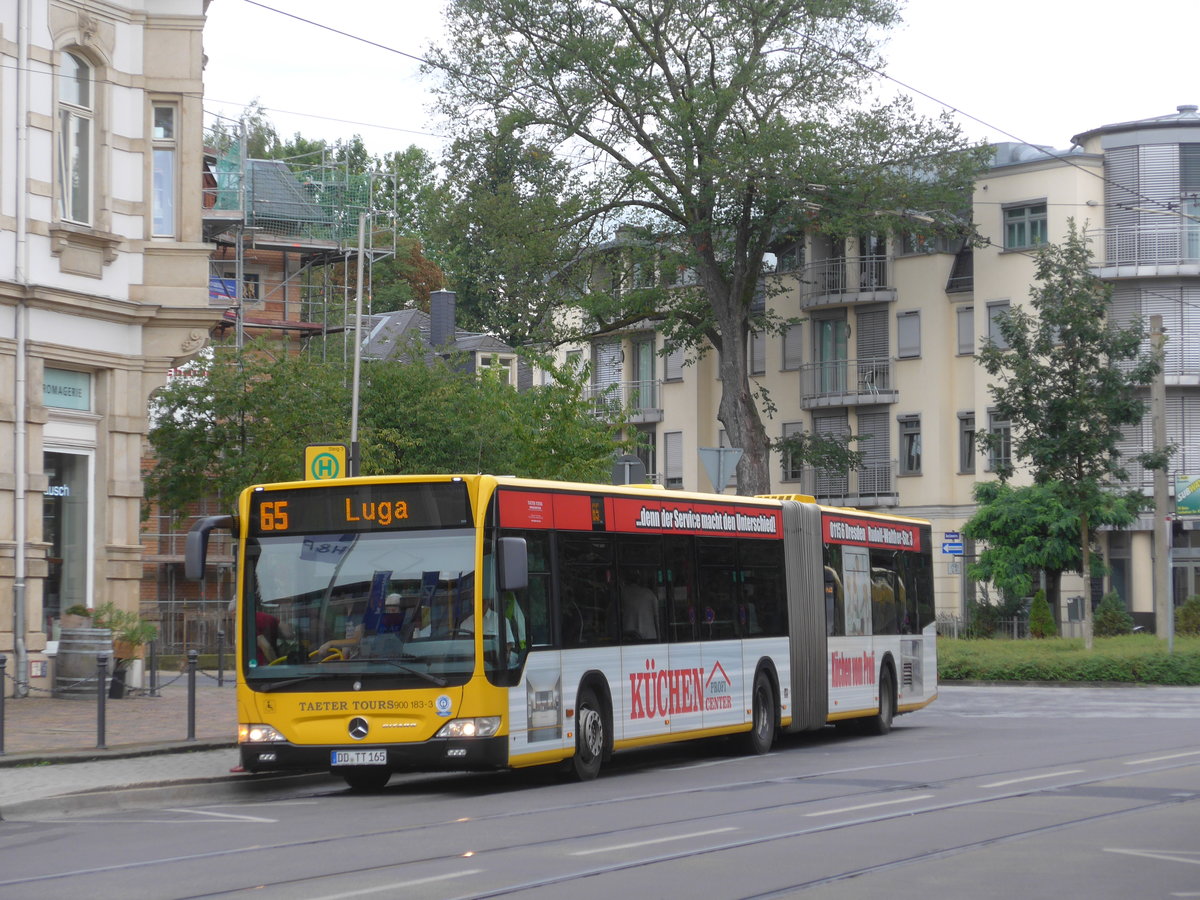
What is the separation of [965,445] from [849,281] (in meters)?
6.53

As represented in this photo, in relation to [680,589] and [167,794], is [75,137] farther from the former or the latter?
[167,794]

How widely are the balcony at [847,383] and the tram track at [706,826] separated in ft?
133

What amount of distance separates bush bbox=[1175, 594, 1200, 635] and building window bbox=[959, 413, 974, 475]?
33.4ft

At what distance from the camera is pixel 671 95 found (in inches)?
1917

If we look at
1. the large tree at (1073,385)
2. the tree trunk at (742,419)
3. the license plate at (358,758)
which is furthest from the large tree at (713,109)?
the license plate at (358,758)

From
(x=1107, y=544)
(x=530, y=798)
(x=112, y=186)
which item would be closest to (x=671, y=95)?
(x=1107, y=544)

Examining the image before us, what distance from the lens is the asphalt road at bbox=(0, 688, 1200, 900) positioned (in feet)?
31.9

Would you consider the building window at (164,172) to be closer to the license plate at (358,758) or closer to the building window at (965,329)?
the license plate at (358,758)

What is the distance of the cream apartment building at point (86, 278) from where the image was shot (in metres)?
23.0

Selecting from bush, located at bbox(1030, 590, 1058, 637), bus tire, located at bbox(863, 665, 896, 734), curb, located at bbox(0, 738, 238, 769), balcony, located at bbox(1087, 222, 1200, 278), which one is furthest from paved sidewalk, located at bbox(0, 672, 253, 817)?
balcony, located at bbox(1087, 222, 1200, 278)

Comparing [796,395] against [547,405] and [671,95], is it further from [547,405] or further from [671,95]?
[547,405]

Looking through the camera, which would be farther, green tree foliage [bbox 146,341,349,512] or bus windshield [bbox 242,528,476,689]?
green tree foliage [bbox 146,341,349,512]

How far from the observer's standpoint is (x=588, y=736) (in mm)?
16922

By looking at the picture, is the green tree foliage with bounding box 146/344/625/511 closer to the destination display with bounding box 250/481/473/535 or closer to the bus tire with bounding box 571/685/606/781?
the bus tire with bounding box 571/685/606/781
